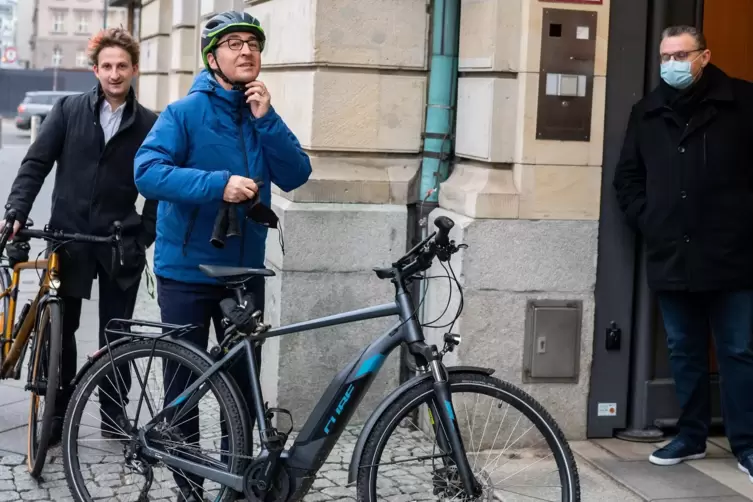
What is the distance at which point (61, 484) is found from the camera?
4.75 m

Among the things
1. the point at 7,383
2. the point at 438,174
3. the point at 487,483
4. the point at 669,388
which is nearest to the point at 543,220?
the point at 438,174

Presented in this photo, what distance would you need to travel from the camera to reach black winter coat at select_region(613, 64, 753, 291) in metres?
4.87

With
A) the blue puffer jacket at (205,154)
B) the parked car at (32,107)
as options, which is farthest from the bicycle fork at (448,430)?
the parked car at (32,107)

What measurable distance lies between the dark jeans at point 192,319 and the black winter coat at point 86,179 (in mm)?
1076

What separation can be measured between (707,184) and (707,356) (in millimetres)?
792

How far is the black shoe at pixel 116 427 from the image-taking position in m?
4.04

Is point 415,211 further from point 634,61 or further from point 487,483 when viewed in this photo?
point 487,483

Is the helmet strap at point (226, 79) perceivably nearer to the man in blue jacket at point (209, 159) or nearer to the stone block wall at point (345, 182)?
the man in blue jacket at point (209, 159)

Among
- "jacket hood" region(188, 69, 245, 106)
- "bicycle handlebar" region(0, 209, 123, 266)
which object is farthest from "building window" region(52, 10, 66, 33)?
"jacket hood" region(188, 69, 245, 106)

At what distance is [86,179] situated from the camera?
5.20 metres

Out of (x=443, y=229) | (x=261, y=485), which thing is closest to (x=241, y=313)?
(x=261, y=485)

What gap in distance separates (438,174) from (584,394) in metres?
1.30

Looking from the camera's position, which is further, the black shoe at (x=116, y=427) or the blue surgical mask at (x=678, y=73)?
the blue surgical mask at (x=678, y=73)

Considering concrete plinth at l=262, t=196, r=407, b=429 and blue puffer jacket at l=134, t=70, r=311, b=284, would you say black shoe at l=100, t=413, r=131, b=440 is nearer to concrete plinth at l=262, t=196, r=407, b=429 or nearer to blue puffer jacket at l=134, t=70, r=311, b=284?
blue puffer jacket at l=134, t=70, r=311, b=284
